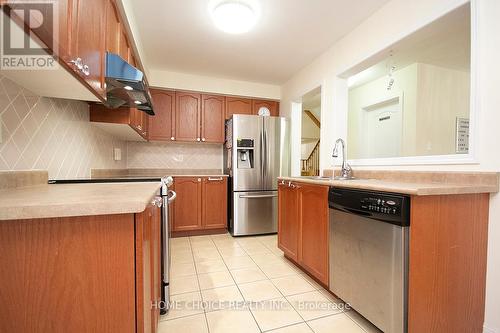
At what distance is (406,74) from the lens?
3014mm

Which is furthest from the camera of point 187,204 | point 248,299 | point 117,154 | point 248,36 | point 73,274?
point 187,204

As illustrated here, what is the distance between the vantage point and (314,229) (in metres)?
1.79

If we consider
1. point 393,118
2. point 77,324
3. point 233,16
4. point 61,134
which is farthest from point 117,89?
point 393,118

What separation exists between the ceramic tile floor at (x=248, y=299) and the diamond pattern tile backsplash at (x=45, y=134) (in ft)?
3.93

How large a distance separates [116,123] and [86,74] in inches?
37.2

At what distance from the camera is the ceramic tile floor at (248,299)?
4.51 feet

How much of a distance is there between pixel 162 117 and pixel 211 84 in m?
0.90

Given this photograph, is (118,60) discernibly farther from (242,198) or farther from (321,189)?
(242,198)

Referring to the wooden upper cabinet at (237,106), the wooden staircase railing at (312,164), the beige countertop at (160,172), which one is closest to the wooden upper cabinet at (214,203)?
the beige countertop at (160,172)

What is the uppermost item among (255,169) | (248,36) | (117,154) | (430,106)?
(248,36)

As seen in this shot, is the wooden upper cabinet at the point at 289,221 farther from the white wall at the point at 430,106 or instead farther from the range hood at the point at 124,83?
the white wall at the point at 430,106

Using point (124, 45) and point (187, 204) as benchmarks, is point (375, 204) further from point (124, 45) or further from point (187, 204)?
point (187, 204)

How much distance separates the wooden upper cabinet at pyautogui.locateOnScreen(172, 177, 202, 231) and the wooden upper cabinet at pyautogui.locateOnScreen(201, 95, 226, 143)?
740mm

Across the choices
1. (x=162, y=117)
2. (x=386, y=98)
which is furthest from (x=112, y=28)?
(x=386, y=98)
